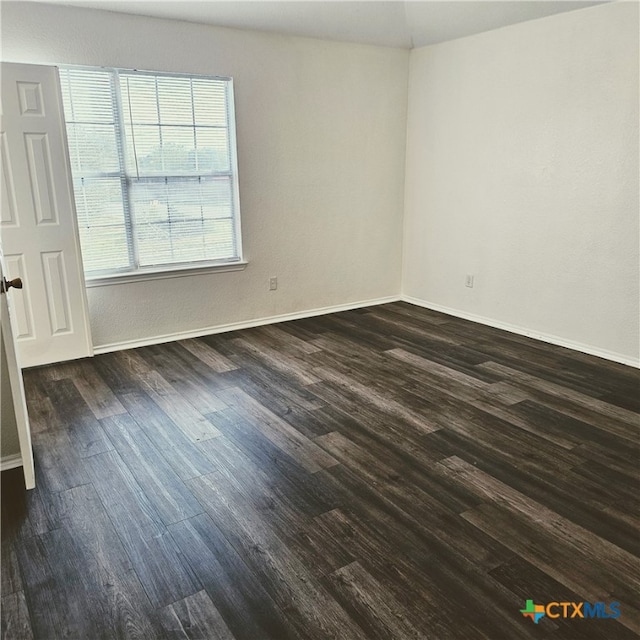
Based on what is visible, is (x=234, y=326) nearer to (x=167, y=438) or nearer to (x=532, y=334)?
(x=167, y=438)

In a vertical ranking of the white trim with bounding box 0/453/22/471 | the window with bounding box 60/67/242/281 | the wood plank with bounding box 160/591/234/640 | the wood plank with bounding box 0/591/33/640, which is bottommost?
the wood plank with bounding box 160/591/234/640

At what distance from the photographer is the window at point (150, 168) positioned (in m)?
3.75

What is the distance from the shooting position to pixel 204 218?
4.34 m

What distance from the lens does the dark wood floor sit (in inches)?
66.2

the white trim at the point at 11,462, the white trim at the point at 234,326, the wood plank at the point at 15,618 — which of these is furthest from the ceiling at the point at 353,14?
the wood plank at the point at 15,618

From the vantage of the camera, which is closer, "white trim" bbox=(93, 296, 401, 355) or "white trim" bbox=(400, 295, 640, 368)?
"white trim" bbox=(400, 295, 640, 368)

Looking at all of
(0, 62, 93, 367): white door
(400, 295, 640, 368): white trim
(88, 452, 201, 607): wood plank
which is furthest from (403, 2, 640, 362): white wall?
(88, 452, 201, 607): wood plank

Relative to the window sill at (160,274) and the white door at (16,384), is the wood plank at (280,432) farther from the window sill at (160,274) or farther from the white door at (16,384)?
the window sill at (160,274)

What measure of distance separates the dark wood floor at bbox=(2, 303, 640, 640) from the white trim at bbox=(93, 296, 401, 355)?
1.14 feet

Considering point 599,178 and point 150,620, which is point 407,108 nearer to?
point 599,178

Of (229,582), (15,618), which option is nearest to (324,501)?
(229,582)

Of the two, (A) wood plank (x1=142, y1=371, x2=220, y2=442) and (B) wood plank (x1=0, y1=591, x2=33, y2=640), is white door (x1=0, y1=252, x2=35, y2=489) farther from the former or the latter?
(A) wood plank (x1=142, y1=371, x2=220, y2=442)

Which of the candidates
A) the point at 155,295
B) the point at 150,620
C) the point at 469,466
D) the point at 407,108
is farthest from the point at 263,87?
the point at 150,620

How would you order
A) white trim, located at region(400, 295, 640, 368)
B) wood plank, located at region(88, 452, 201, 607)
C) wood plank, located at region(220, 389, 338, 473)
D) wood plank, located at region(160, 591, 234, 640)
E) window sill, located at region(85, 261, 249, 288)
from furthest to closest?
window sill, located at region(85, 261, 249, 288) → white trim, located at region(400, 295, 640, 368) → wood plank, located at region(220, 389, 338, 473) → wood plank, located at region(88, 452, 201, 607) → wood plank, located at region(160, 591, 234, 640)
